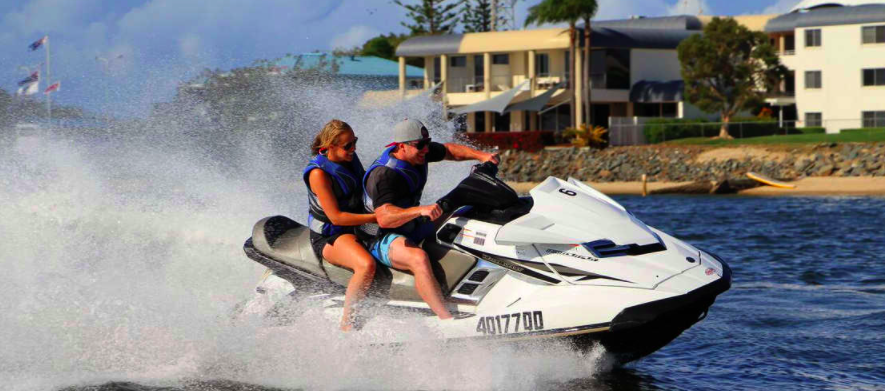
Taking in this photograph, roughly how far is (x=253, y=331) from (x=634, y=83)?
49.4 metres

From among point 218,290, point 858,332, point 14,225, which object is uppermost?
point 14,225

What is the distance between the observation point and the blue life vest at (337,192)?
247 inches

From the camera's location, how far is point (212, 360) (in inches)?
265

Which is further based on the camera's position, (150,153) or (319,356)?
(150,153)

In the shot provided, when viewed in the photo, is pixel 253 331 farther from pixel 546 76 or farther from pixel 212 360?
pixel 546 76

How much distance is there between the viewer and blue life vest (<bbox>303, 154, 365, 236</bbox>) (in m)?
6.26

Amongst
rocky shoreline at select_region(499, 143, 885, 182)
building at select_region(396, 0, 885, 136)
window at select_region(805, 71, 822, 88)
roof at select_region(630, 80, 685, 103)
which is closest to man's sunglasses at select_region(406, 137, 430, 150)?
rocky shoreline at select_region(499, 143, 885, 182)

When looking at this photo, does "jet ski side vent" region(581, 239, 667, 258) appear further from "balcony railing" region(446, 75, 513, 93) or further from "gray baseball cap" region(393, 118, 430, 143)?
"balcony railing" region(446, 75, 513, 93)

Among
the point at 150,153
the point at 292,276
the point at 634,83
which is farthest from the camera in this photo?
the point at 634,83

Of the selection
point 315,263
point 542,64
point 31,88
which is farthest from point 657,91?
point 315,263

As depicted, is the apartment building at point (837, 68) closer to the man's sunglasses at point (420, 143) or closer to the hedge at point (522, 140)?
the hedge at point (522, 140)

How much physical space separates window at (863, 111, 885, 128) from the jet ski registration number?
141ft

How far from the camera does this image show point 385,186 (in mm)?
6020

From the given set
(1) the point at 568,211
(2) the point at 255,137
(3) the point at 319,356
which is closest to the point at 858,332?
(1) the point at 568,211
